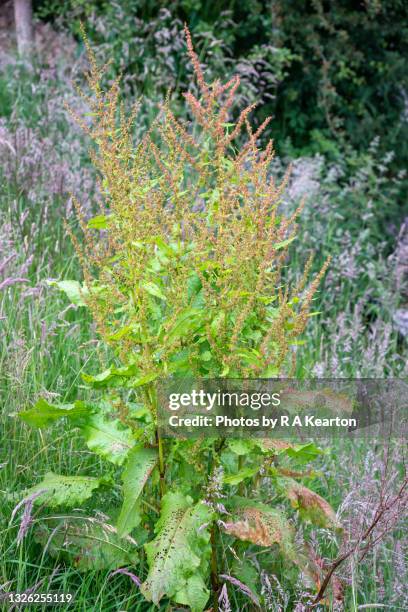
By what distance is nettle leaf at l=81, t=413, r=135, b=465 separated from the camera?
2324 millimetres

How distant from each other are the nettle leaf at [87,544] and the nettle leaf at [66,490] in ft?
0.25

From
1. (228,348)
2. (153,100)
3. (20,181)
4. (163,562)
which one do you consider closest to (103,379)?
(228,348)

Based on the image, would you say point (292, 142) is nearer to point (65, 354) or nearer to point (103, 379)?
point (65, 354)

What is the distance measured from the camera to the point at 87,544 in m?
2.50

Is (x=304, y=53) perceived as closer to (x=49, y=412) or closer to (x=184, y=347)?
(x=184, y=347)

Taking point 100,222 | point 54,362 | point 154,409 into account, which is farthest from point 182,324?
point 54,362

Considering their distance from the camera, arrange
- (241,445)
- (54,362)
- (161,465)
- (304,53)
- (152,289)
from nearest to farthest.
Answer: (152,289), (241,445), (161,465), (54,362), (304,53)

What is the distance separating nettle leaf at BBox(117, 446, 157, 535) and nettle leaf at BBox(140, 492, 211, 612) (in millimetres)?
78

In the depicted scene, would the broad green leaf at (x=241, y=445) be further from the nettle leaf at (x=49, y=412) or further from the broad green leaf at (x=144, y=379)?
the nettle leaf at (x=49, y=412)

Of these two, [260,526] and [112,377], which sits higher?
[112,377]

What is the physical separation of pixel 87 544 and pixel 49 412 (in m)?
0.46

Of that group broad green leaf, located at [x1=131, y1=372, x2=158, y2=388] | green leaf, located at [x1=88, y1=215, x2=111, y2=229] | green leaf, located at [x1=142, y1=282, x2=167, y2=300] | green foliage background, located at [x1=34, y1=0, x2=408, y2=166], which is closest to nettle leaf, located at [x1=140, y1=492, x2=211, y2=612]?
broad green leaf, located at [x1=131, y1=372, x2=158, y2=388]

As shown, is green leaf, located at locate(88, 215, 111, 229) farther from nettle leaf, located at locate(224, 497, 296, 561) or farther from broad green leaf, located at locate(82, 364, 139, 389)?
nettle leaf, located at locate(224, 497, 296, 561)

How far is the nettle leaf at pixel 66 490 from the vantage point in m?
2.40
